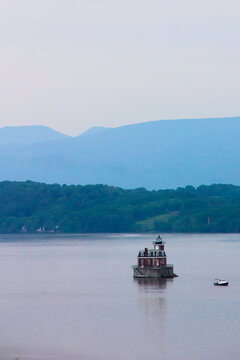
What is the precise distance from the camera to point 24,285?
433ft

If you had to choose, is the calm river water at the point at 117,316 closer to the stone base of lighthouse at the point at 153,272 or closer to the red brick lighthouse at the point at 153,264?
the stone base of lighthouse at the point at 153,272

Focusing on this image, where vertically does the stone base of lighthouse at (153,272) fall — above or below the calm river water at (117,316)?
above

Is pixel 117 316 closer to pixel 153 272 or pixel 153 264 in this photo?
pixel 153 272

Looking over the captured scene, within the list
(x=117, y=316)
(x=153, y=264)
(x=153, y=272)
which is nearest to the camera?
(x=117, y=316)

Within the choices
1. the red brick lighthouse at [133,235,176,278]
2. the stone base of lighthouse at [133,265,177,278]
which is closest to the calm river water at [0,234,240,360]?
the stone base of lighthouse at [133,265,177,278]

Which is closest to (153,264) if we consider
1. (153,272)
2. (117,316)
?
(153,272)

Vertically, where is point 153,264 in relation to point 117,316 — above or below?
above

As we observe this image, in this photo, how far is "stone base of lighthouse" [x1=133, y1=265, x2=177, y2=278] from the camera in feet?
439

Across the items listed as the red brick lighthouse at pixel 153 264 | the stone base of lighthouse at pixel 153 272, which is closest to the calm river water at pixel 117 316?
the stone base of lighthouse at pixel 153 272

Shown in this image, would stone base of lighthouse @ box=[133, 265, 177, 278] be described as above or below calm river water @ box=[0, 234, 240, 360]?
above

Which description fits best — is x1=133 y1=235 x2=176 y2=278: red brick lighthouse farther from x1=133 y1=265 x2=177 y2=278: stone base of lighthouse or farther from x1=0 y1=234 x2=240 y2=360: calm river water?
x1=0 y1=234 x2=240 y2=360: calm river water

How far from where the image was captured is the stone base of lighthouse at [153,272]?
134 metres

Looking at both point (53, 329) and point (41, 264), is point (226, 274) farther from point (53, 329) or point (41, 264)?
point (53, 329)

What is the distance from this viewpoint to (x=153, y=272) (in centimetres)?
13400
